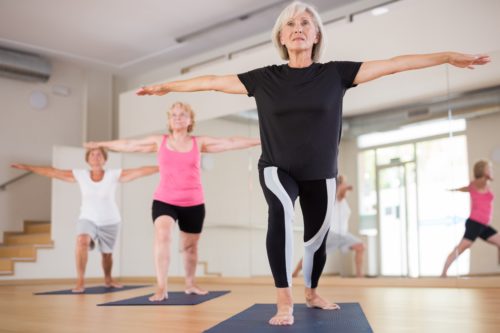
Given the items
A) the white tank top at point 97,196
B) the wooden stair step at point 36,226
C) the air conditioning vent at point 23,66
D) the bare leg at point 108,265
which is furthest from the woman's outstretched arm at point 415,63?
the air conditioning vent at point 23,66

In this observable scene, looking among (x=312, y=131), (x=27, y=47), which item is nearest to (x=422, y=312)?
(x=312, y=131)

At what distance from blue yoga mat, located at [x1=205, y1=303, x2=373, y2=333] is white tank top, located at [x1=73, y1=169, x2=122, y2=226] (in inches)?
104

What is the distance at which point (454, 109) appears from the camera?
15.6 feet

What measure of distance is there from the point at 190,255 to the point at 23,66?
4.73m

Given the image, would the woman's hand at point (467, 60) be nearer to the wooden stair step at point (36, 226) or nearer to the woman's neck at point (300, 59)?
the woman's neck at point (300, 59)

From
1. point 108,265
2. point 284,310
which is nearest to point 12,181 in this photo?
point 108,265

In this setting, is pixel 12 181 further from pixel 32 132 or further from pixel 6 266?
pixel 6 266

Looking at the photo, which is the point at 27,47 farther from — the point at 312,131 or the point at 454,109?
the point at 312,131

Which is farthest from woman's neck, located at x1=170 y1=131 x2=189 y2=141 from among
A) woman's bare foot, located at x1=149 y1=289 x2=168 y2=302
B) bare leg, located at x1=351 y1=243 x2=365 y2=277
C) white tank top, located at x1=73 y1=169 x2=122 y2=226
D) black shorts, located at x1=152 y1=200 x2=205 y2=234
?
bare leg, located at x1=351 y1=243 x2=365 y2=277

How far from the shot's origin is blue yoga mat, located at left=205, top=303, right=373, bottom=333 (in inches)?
86.7

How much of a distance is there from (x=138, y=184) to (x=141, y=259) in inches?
37.7

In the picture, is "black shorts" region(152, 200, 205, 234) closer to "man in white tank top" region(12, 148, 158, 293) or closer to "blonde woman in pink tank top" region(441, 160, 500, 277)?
"man in white tank top" region(12, 148, 158, 293)

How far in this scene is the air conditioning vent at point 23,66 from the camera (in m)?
7.58

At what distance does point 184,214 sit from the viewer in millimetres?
4094
